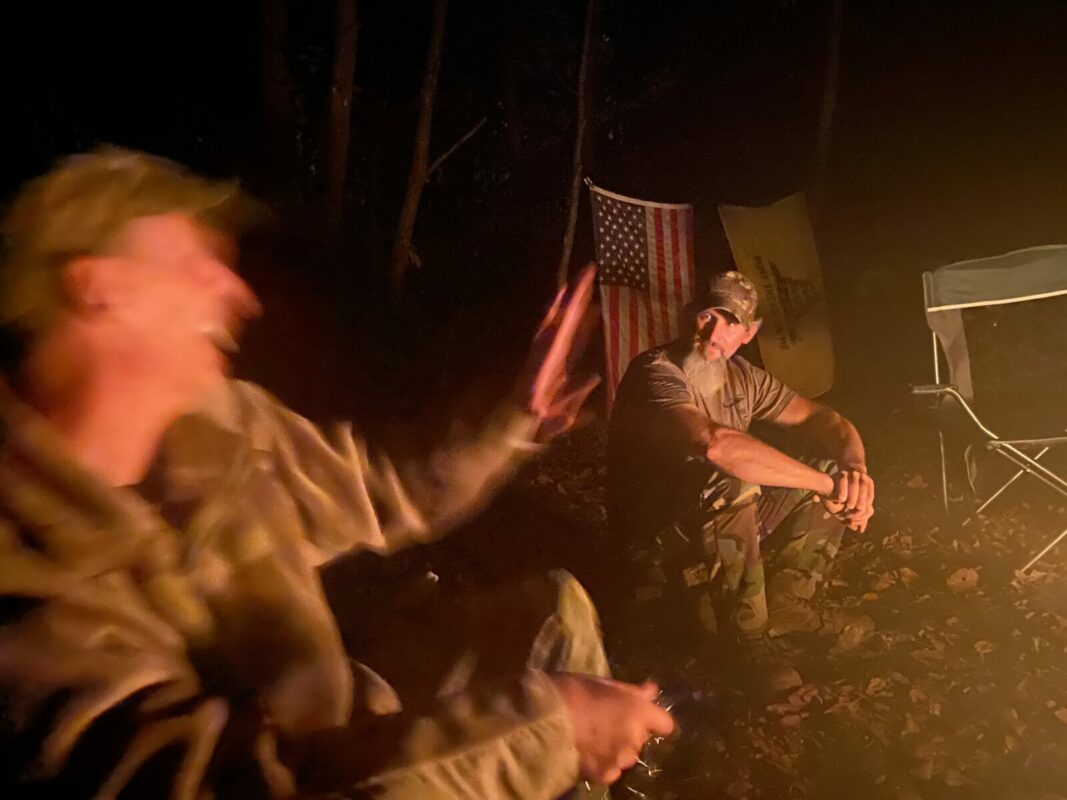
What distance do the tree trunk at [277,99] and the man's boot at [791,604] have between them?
3314mm

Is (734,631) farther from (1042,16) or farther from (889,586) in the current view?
(1042,16)

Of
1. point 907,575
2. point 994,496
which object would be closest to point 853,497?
point 907,575

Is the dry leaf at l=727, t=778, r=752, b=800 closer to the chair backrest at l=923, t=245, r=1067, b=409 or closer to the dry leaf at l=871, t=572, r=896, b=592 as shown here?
the dry leaf at l=871, t=572, r=896, b=592

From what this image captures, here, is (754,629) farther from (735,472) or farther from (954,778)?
(954,778)

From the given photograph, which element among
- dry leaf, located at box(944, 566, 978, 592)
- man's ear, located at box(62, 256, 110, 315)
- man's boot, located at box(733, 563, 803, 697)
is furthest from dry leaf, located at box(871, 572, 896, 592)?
man's ear, located at box(62, 256, 110, 315)

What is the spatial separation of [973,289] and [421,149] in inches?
132

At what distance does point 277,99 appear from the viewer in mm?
4590

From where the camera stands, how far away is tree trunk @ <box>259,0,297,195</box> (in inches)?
175

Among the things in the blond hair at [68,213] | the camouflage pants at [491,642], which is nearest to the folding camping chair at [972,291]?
the camouflage pants at [491,642]

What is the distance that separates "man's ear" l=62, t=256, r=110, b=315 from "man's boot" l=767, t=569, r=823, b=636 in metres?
3.46

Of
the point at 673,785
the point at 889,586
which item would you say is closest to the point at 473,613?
the point at 673,785

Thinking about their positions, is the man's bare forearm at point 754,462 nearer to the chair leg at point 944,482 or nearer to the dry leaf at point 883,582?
the dry leaf at point 883,582

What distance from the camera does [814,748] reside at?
11.0 ft

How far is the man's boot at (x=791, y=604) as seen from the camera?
408 centimetres
